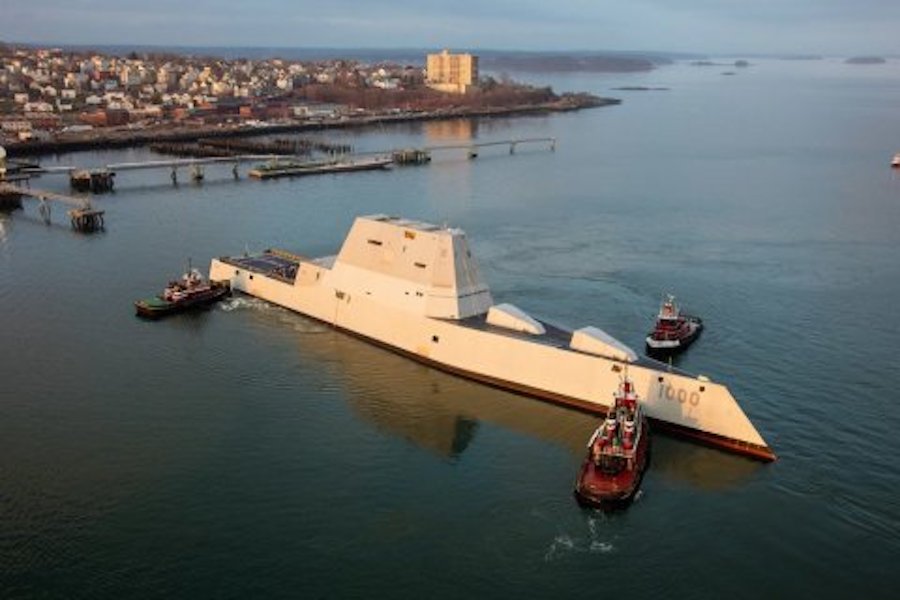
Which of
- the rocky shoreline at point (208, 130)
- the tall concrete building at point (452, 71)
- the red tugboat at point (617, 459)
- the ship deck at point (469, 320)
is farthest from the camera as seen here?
the tall concrete building at point (452, 71)

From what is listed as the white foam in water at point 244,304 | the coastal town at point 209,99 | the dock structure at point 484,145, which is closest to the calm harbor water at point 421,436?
the white foam in water at point 244,304

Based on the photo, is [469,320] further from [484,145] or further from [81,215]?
[484,145]

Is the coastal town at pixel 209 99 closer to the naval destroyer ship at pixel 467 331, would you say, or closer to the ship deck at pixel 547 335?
the naval destroyer ship at pixel 467 331

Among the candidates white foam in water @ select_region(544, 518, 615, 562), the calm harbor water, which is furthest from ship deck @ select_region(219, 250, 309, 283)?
white foam in water @ select_region(544, 518, 615, 562)

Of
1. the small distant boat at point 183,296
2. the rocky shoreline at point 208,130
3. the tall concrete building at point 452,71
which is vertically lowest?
the small distant boat at point 183,296

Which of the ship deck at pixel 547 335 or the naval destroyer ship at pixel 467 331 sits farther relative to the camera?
the ship deck at pixel 547 335

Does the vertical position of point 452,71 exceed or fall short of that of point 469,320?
it exceeds it

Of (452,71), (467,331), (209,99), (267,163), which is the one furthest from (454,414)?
(452,71)
